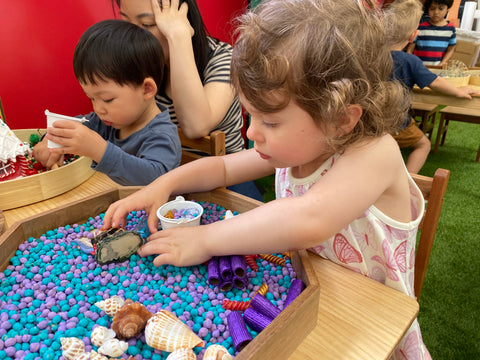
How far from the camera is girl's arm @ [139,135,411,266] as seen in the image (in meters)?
0.59

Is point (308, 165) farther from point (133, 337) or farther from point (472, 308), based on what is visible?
point (472, 308)

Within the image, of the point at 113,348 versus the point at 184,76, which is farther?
the point at 184,76

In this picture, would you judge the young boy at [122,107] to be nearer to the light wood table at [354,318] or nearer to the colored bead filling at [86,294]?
the colored bead filling at [86,294]

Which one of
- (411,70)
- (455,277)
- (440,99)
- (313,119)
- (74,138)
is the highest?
(313,119)

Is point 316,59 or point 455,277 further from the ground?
point 316,59

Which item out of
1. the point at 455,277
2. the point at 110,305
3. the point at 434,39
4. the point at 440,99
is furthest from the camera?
the point at 434,39

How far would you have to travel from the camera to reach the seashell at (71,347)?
472 millimetres

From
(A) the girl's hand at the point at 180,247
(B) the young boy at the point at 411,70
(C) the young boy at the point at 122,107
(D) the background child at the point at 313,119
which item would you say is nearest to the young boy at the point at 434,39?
(B) the young boy at the point at 411,70

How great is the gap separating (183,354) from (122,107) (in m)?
0.77

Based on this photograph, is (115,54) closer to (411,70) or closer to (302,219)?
(302,219)

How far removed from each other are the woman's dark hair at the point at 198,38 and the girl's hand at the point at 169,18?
0.07 meters

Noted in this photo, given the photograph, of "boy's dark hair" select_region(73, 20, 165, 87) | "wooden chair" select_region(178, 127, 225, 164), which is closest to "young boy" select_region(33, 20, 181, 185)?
"boy's dark hair" select_region(73, 20, 165, 87)

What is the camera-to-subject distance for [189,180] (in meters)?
0.85

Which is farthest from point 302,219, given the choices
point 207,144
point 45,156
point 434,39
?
point 434,39
